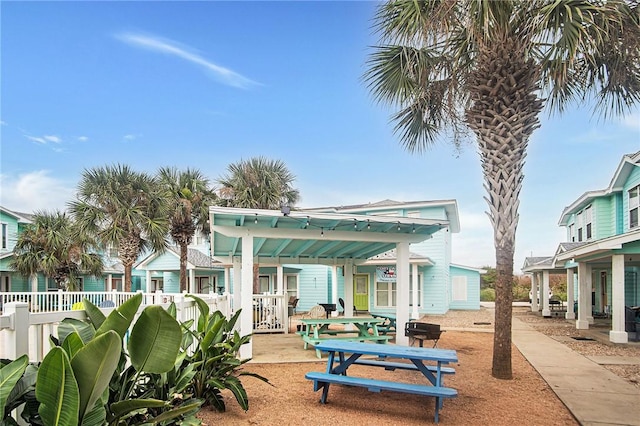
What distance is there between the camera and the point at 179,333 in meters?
3.56

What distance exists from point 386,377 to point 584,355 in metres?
6.13

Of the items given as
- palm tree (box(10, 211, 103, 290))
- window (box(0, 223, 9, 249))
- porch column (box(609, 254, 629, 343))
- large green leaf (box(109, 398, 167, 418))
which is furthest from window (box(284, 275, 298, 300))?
large green leaf (box(109, 398, 167, 418))

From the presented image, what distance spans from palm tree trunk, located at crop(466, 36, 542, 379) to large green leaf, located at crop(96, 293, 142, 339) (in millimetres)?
7015

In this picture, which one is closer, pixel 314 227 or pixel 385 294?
pixel 314 227

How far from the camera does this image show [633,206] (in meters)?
18.8

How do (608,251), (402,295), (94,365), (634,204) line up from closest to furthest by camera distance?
(94,365)
(402,295)
(608,251)
(634,204)

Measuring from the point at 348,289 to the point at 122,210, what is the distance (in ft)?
37.8

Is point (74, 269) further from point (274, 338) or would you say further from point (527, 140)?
point (527, 140)

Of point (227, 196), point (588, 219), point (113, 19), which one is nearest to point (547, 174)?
point (588, 219)

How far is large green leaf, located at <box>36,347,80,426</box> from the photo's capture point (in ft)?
8.36

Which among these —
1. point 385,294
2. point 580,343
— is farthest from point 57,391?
point 385,294

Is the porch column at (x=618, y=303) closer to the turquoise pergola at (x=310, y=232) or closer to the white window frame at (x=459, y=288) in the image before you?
the turquoise pergola at (x=310, y=232)

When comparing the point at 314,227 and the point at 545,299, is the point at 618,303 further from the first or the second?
the point at 545,299

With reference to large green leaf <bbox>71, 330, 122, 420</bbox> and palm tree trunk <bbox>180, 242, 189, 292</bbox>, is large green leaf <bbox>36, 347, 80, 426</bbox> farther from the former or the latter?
palm tree trunk <bbox>180, 242, 189, 292</bbox>
